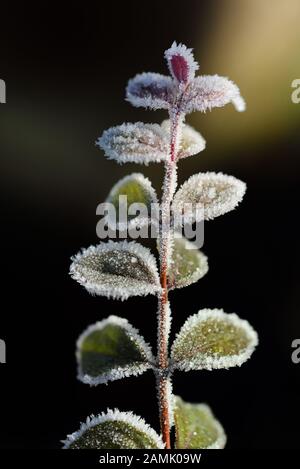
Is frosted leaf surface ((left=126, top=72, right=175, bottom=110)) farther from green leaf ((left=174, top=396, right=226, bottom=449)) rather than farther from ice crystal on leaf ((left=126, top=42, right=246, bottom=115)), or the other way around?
green leaf ((left=174, top=396, right=226, bottom=449))

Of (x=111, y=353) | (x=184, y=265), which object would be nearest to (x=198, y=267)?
(x=184, y=265)

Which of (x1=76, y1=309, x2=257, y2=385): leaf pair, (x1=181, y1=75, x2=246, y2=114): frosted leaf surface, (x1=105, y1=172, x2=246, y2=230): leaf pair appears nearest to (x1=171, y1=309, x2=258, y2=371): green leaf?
(x1=76, y1=309, x2=257, y2=385): leaf pair

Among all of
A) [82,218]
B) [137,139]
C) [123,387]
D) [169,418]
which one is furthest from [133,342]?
[82,218]

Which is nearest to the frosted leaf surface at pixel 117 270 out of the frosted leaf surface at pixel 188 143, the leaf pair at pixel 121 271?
the leaf pair at pixel 121 271

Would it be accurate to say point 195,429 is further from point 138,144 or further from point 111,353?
point 138,144

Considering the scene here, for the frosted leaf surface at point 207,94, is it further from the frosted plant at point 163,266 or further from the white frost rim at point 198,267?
the white frost rim at point 198,267

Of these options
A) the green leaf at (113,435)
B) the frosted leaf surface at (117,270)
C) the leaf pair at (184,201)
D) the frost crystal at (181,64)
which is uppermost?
the frost crystal at (181,64)
